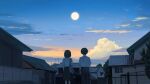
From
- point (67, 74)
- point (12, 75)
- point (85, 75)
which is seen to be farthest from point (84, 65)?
point (12, 75)

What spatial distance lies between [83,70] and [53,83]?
140 feet

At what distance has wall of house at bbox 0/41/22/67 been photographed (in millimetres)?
31641

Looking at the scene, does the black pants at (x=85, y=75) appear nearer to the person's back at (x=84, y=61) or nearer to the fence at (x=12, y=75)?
the person's back at (x=84, y=61)

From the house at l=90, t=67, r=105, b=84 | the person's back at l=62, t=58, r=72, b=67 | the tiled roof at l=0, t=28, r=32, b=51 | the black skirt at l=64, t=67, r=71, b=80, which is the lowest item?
the house at l=90, t=67, r=105, b=84

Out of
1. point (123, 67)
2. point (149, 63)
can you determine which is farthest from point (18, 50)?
point (123, 67)

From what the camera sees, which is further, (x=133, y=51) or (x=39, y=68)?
(x=39, y=68)

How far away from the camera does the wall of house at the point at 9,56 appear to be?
31641mm

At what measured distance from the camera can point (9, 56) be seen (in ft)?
109

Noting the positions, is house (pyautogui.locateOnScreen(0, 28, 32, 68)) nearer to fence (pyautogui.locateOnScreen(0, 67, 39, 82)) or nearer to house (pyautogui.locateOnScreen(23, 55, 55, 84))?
fence (pyautogui.locateOnScreen(0, 67, 39, 82))

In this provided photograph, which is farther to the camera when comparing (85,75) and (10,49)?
(10,49)

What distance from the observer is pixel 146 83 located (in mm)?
42906

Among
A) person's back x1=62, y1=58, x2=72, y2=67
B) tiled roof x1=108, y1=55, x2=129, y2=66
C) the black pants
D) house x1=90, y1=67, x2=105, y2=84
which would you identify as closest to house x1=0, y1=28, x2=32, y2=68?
house x1=90, y1=67, x2=105, y2=84

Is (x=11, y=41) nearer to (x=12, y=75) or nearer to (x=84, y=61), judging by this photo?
(x=12, y=75)

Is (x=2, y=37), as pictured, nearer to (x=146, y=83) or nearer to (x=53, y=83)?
(x=146, y=83)
